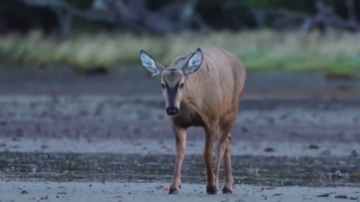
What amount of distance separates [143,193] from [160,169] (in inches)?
101

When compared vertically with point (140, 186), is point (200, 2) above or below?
above

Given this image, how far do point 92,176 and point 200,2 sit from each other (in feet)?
109

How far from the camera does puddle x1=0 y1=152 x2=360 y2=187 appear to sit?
11.8 meters

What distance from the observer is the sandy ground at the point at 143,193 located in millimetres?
9867

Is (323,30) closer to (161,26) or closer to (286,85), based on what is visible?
(161,26)

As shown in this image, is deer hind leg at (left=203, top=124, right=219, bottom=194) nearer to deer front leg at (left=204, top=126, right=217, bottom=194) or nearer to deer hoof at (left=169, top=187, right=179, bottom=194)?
deer front leg at (left=204, top=126, right=217, bottom=194)

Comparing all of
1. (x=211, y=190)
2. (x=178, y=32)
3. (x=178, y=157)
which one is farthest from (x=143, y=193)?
(x=178, y=32)

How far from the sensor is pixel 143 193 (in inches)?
407

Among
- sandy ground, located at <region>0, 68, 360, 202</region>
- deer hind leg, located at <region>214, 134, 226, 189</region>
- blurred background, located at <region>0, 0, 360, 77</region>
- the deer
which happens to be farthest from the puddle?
blurred background, located at <region>0, 0, 360, 77</region>

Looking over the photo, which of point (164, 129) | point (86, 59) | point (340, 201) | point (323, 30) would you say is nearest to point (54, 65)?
point (86, 59)

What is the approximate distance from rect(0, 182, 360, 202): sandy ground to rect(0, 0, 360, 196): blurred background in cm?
73

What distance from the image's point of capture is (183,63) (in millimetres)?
10562

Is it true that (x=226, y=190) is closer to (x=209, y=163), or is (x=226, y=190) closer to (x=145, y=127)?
(x=209, y=163)

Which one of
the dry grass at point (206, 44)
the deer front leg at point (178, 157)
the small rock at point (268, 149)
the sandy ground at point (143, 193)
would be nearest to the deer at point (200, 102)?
the deer front leg at point (178, 157)
